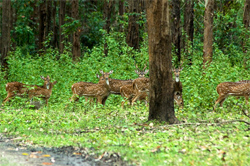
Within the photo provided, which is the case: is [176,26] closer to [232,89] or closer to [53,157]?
[232,89]

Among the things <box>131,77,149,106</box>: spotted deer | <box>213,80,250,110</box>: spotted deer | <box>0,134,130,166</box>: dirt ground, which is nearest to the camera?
<box>0,134,130,166</box>: dirt ground

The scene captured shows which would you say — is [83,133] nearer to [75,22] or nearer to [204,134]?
[204,134]

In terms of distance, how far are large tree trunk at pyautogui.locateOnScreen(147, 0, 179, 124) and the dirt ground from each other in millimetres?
2874

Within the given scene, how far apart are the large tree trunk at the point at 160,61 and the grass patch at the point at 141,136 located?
0.41m

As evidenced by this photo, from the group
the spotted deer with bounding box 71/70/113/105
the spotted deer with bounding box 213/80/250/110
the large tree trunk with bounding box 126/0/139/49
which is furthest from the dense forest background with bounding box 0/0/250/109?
the spotted deer with bounding box 71/70/113/105

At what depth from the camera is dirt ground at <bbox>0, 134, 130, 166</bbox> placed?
23.3 feet

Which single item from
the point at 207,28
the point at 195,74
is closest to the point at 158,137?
the point at 195,74

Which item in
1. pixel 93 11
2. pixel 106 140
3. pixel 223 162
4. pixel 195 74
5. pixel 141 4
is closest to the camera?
pixel 223 162

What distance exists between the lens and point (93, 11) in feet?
158

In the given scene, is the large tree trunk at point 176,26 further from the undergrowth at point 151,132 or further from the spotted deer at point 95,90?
the spotted deer at point 95,90

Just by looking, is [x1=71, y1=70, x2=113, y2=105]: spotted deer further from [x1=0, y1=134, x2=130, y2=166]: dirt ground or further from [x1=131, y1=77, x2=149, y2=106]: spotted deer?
[x1=0, y1=134, x2=130, y2=166]: dirt ground

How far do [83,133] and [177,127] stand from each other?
7.14 ft

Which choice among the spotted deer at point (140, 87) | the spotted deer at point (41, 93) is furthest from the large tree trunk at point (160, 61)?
the spotted deer at point (41, 93)

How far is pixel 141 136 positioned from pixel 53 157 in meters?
2.08
